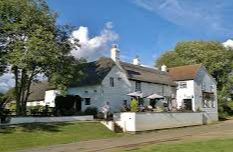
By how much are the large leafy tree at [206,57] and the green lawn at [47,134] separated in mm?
45895

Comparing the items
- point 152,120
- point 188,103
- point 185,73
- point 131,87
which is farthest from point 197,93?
point 152,120

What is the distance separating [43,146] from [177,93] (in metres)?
35.9

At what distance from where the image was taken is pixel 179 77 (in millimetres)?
64438

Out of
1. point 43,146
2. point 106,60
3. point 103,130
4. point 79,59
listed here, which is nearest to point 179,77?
point 106,60

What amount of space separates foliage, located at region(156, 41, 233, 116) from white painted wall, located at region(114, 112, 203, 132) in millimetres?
25342

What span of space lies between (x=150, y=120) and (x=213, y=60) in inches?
1599

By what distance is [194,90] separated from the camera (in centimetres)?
6262

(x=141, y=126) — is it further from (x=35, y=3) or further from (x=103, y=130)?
(x=35, y=3)

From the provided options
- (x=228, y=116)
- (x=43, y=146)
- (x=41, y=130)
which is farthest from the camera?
(x=228, y=116)

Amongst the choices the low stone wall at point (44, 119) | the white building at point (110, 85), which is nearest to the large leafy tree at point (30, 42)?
the low stone wall at point (44, 119)

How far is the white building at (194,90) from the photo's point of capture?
205 ft

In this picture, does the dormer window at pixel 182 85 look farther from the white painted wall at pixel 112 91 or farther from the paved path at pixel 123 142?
the paved path at pixel 123 142

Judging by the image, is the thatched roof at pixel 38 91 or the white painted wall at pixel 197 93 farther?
the white painted wall at pixel 197 93

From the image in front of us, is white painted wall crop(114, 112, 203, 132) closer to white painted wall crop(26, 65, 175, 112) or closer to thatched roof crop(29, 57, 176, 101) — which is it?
white painted wall crop(26, 65, 175, 112)
